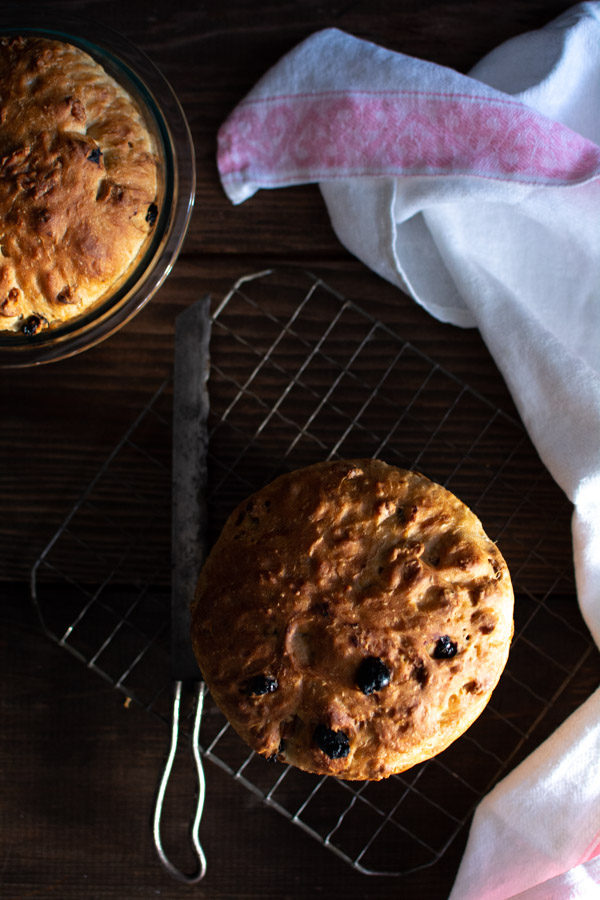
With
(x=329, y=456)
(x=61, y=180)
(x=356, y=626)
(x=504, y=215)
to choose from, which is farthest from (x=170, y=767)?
(x=504, y=215)

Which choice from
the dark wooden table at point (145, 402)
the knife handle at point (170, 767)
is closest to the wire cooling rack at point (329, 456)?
the dark wooden table at point (145, 402)

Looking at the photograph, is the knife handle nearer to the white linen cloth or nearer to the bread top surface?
the white linen cloth

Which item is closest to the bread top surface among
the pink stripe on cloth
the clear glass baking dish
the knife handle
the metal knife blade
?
the clear glass baking dish

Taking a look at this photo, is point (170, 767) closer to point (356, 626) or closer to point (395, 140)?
point (356, 626)

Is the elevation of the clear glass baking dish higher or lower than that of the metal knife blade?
higher

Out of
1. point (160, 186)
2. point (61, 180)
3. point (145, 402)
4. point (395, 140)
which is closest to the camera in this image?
point (61, 180)

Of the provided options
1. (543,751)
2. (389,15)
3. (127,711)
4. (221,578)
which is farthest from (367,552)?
(389,15)

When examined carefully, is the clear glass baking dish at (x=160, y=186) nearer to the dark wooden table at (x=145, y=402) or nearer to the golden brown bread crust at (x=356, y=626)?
the dark wooden table at (x=145, y=402)
